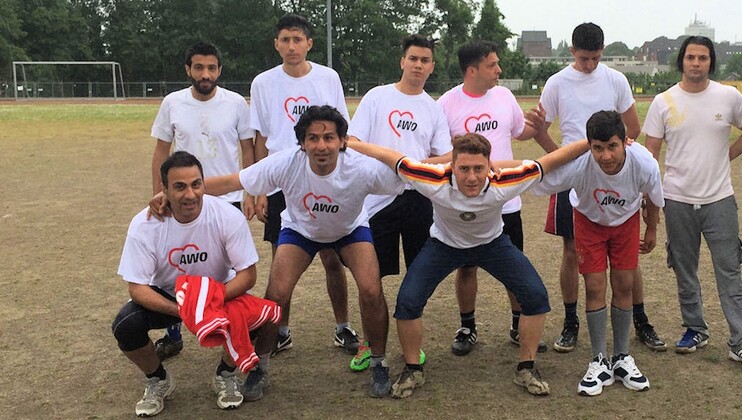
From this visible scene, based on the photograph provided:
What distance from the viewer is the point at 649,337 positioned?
535 centimetres

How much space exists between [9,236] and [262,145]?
514 centimetres

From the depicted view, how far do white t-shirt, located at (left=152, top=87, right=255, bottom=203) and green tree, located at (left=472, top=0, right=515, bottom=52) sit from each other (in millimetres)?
68395

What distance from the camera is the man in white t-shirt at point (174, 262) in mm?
4363

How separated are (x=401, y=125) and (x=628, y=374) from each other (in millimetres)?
2224

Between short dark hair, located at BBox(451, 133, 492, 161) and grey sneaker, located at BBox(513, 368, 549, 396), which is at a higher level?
short dark hair, located at BBox(451, 133, 492, 161)

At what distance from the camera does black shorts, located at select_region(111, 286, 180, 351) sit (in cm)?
437

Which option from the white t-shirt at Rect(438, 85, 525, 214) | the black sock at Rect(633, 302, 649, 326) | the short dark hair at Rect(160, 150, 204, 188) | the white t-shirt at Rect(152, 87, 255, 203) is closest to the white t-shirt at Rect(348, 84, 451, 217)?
the white t-shirt at Rect(438, 85, 525, 214)

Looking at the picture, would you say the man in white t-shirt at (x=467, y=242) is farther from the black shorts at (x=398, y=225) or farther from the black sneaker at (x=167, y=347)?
the black sneaker at (x=167, y=347)

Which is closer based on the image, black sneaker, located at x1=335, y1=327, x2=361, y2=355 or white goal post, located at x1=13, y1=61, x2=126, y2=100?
black sneaker, located at x1=335, y1=327, x2=361, y2=355

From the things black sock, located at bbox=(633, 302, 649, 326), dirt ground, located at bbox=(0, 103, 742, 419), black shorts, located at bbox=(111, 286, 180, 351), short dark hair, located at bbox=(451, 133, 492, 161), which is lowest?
dirt ground, located at bbox=(0, 103, 742, 419)

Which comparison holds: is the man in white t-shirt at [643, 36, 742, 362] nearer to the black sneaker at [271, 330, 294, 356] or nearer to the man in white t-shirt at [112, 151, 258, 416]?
the black sneaker at [271, 330, 294, 356]

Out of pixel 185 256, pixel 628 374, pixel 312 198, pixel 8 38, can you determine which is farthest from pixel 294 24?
pixel 8 38

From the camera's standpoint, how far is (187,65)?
543cm

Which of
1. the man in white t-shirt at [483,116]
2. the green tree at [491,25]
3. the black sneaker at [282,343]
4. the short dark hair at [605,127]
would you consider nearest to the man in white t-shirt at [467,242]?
the short dark hair at [605,127]
